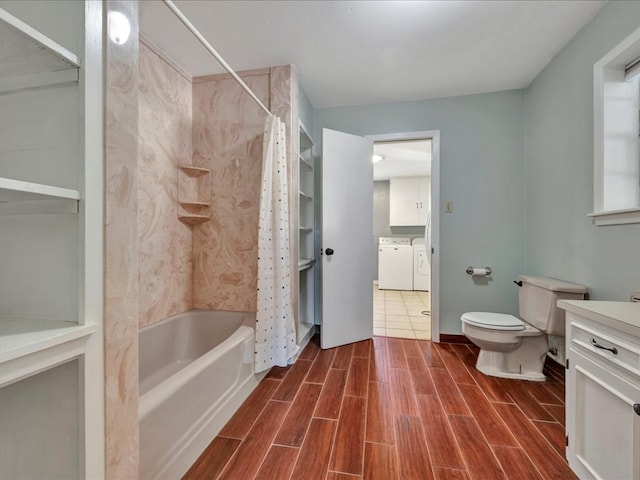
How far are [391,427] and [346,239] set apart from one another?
4.99ft

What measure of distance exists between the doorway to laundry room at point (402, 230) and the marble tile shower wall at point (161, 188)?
2.38m

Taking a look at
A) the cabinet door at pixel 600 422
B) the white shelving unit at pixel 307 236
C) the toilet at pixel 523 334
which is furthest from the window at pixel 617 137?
the white shelving unit at pixel 307 236

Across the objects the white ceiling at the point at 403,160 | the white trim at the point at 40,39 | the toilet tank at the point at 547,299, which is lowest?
the toilet tank at the point at 547,299

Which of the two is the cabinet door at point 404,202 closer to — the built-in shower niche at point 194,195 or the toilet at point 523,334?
the toilet at point 523,334

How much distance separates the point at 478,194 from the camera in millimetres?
2643

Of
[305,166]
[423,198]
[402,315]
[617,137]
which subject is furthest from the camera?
[423,198]

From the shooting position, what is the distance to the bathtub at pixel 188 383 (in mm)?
1062

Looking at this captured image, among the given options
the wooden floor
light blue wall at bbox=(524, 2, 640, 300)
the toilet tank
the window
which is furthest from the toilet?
the window

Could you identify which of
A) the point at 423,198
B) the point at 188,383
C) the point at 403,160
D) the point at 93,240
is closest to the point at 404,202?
the point at 423,198

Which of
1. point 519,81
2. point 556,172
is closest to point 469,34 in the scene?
point 519,81

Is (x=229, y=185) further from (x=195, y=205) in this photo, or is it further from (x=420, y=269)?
(x=420, y=269)

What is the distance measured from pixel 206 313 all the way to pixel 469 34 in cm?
279

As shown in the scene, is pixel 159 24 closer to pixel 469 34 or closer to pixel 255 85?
pixel 255 85

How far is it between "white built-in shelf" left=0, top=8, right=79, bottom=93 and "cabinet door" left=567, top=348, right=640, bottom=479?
6.07ft
